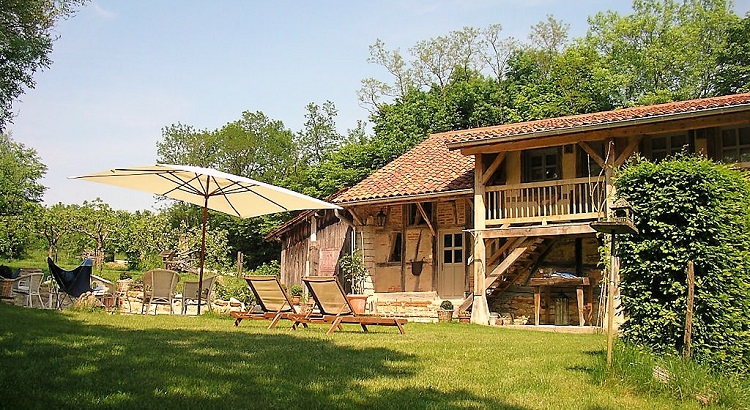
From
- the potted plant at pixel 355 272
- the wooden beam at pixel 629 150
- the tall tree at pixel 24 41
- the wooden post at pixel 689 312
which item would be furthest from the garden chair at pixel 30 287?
the wooden post at pixel 689 312

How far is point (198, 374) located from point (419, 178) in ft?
42.6

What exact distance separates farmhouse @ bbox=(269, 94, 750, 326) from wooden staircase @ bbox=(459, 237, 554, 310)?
0.10 feet

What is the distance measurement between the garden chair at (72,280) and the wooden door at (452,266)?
28.2ft

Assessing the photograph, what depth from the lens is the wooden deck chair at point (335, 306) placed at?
33.9 feet

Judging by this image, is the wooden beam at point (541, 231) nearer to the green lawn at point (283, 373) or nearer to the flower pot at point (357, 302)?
the flower pot at point (357, 302)

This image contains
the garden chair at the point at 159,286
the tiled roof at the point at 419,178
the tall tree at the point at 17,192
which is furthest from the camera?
the tall tree at the point at 17,192

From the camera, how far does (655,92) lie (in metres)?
29.2

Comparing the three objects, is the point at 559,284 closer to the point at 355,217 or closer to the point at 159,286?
the point at 355,217

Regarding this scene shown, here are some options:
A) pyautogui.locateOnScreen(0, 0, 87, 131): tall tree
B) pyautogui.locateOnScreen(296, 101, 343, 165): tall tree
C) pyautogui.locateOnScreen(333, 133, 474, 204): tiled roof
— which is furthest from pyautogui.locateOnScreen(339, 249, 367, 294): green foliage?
pyautogui.locateOnScreen(296, 101, 343, 165): tall tree

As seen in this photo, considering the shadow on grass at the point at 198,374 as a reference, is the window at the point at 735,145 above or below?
above

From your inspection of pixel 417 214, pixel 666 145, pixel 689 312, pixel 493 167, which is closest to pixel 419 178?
pixel 417 214

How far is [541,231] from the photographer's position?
15164 mm

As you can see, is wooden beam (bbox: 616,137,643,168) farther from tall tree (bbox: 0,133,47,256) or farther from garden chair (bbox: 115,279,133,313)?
tall tree (bbox: 0,133,47,256)

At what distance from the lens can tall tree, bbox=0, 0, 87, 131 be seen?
44.6ft
